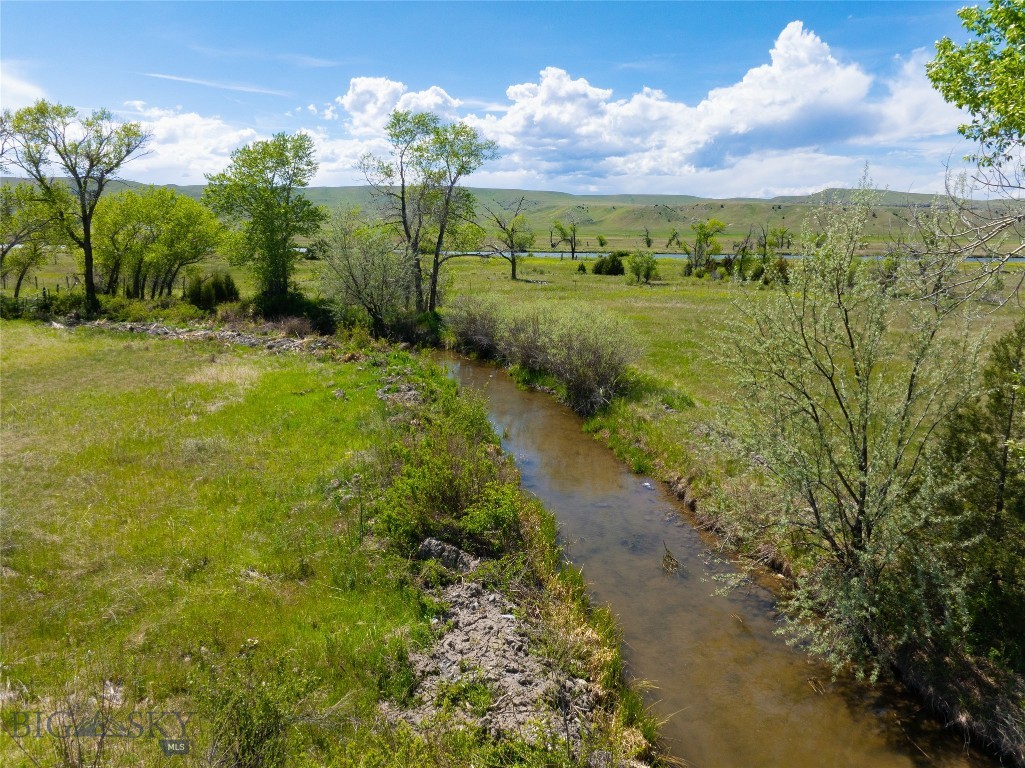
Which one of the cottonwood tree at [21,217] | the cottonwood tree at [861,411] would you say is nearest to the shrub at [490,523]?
the cottonwood tree at [861,411]

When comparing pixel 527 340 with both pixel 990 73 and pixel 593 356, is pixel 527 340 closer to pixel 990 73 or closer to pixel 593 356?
pixel 593 356

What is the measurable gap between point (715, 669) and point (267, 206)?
127 ft

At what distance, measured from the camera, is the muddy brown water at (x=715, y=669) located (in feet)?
24.0

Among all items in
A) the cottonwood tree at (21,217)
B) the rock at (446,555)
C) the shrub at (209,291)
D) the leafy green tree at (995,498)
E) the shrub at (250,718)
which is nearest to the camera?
the shrub at (250,718)

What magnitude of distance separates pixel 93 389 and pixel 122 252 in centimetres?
2593

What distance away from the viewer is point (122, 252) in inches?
1537

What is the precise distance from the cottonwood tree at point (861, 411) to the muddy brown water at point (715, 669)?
0.80 meters

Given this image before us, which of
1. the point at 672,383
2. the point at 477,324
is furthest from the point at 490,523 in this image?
the point at 477,324

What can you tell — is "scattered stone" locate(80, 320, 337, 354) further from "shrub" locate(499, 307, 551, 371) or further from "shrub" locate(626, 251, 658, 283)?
"shrub" locate(626, 251, 658, 283)

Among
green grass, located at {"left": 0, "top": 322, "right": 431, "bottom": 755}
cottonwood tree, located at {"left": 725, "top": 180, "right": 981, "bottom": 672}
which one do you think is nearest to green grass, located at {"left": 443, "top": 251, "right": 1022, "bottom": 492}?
cottonwood tree, located at {"left": 725, "top": 180, "right": 981, "bottom": 672}

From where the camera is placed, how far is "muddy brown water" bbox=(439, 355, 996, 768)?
24.0ft

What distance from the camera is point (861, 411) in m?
8.38

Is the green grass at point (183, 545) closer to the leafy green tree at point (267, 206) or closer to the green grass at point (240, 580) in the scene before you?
the green grass at point (240, 580)

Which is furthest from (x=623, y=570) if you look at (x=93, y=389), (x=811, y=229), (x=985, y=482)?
(x=93, y=389)
